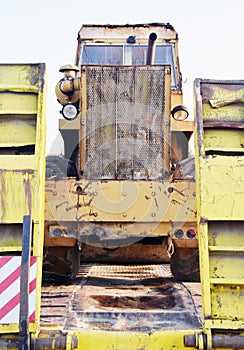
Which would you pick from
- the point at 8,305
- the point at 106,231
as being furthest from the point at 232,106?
the point at 8,305

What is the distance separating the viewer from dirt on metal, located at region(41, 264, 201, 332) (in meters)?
3.16

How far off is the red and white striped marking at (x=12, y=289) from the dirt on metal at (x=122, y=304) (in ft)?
1.17

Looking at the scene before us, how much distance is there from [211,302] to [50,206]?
183cm

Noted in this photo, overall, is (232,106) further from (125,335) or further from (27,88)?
(125,335)

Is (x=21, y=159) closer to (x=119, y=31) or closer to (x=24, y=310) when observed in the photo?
(x=24, y=310)

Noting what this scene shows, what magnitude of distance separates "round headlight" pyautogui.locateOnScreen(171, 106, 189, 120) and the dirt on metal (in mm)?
1768

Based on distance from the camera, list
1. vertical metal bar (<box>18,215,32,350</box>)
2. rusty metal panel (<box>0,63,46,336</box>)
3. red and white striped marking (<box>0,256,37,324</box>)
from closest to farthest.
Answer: vertical metal bar (<box>18,215,32,350</box>) → red and white striped marking (<box>0,256,37,324</box>) → rusty metal panel (<box>0,63,46,336</box>)

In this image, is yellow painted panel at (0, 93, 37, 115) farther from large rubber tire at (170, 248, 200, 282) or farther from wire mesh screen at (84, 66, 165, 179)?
large rubber tire at (170, 248, 200, 282)

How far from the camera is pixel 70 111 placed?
195 inches

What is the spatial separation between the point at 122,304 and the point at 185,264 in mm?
1204

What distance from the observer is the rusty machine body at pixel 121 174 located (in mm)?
4137

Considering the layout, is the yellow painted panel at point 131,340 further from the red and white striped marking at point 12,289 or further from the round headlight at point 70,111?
the round headlight at point 70,111

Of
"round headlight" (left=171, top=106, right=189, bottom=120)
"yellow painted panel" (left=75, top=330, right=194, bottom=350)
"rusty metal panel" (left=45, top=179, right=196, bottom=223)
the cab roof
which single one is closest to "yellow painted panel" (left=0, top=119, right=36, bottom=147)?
"rusty metal panel" (left=45, top=179, right=196, bottom=223)

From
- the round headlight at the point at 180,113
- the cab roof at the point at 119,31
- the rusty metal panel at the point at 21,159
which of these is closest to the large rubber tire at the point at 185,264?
the round headlight at the point at 180,113
